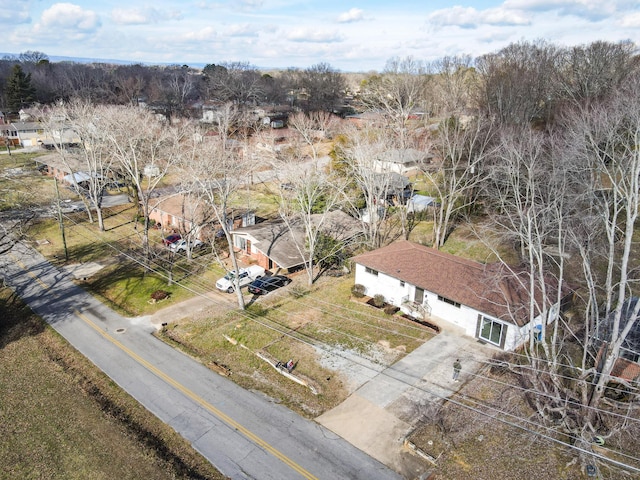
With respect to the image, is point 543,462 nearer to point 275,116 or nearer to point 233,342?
point 233,342

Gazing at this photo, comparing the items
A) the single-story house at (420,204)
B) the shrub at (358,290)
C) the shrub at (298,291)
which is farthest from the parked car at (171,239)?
the single-story house at (420,204)

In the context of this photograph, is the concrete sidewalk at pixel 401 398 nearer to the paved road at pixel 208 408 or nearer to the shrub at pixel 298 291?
the paved road at pixel 208 408

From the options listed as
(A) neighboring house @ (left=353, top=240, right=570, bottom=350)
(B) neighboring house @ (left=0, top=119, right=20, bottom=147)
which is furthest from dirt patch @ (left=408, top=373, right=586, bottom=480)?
(B) neighboring house @ (left=0, top=119, right=20, bottom=147)

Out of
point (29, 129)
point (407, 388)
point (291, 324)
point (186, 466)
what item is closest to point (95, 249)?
point (291, 324)

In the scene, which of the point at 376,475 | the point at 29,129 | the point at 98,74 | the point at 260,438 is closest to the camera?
the point at 376,475

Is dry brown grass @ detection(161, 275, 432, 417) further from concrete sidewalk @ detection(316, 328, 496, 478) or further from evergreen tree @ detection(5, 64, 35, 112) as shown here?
evergreen tree @ detection(5, 64, 35, 112)

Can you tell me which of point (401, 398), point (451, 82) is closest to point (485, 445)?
point (401, 398)
